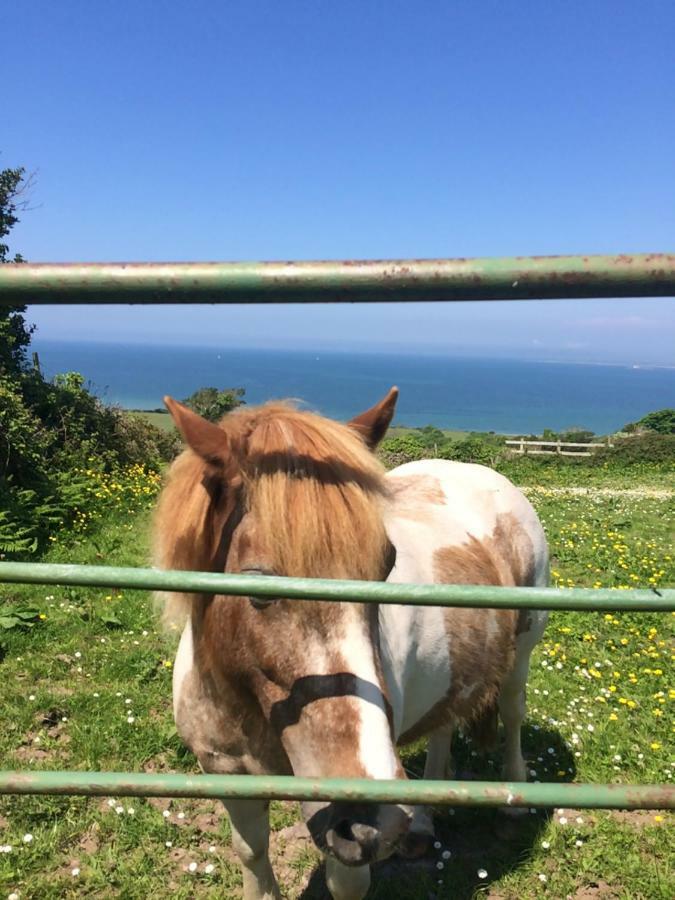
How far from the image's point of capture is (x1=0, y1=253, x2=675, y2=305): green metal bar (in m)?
1.10

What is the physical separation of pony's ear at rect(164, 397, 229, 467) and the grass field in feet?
5.55

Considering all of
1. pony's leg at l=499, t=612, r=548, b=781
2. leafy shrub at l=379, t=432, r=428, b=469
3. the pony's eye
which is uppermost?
the pony's eye

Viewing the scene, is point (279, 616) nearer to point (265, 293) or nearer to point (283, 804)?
point (265, 293)

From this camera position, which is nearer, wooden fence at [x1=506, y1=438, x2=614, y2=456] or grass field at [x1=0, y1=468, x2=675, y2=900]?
grass field at [x1=0, y1=468, x2=675, y2=900]

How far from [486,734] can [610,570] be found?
573cm

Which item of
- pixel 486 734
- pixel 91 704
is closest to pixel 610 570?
pixel 486 734

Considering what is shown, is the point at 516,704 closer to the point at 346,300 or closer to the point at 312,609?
the point at 312,609

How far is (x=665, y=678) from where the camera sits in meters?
5.61

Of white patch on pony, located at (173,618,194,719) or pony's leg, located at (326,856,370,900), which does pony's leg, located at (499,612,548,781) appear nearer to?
pony's leg, located at (326,856,370,900)

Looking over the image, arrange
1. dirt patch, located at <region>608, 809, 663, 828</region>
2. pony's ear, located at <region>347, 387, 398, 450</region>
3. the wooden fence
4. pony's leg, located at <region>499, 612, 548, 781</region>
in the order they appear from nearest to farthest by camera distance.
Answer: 1. pony's ear, located at <region>347, 387, 398, 450</region>
2. dirt patch, located at <region>608, 809, 663, 828</region>
3. pony's leg, located at <region>499, 612, 548, 781</region>
4. the wooden fence

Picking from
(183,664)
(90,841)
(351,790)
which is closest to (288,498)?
(351,790)

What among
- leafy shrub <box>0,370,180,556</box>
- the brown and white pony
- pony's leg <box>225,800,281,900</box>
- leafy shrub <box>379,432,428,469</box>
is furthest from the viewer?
leafy shrub <box>379,432,428,469</box>

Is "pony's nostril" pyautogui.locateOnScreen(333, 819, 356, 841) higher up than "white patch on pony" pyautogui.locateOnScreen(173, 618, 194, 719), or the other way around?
"pony's nostril" pyautogui.locateOnScreen(333, 819, 356, 841)

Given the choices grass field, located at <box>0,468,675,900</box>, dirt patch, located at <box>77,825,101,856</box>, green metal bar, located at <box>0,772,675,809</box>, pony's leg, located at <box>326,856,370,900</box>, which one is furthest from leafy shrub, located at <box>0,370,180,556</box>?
green metal bar, located at <box>0,772,675,809</box>
